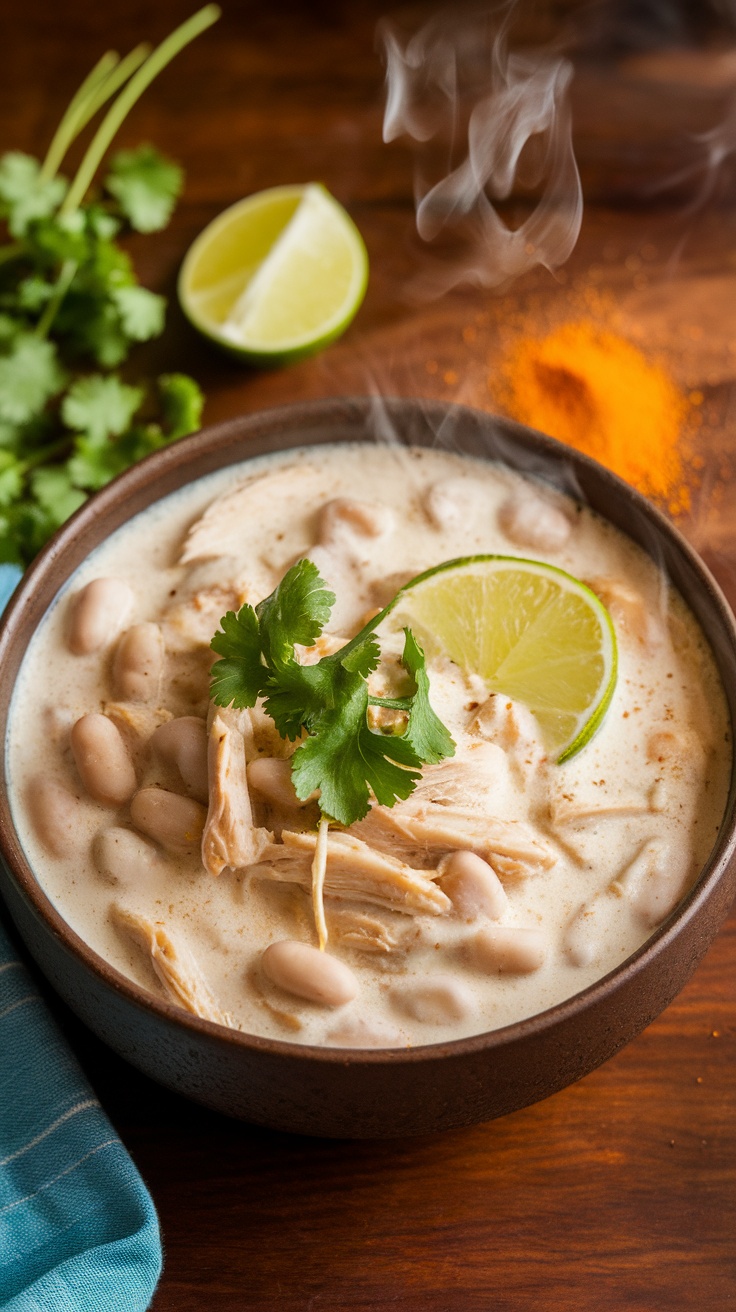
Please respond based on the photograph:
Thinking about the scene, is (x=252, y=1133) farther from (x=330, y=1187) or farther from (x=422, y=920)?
(x=422, y=920)

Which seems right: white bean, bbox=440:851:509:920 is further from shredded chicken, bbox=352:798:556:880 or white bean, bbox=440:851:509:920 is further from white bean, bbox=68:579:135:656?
white bean, bbox=68:579:135:656

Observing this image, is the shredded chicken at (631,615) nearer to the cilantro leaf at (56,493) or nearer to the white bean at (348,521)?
the white bean at (348,521)

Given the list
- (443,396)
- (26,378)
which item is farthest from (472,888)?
(26,378)

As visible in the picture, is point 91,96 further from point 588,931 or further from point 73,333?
point 588,931

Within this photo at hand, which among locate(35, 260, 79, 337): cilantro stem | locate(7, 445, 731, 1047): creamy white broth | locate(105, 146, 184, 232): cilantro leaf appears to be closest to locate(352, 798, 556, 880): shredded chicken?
locate(7, 445, 731, 1047): creamy white broth

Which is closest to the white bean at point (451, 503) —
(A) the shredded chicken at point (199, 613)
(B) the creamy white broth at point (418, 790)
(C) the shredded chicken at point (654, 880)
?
(B) the creamy white broth at point (418, 790)

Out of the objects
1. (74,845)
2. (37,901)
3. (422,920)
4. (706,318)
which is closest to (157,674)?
(74,845)
